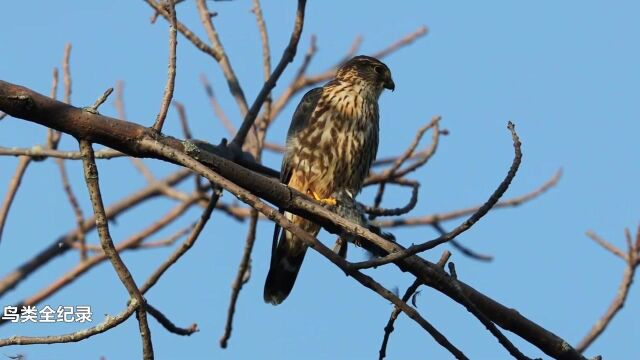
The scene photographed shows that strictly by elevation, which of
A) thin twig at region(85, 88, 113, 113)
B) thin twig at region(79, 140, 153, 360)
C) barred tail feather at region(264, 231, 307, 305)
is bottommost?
thin twig at region(79, 140, 153, 360)

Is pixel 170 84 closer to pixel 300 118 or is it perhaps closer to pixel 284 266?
pixel 284 266

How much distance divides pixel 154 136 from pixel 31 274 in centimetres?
228

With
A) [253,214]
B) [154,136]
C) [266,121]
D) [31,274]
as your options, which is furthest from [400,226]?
[154,136]

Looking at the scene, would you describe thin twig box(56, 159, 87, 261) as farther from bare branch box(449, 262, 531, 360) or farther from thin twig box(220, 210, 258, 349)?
bare branch box(449, 262, 531, 360)

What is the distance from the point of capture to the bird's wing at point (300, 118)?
5.16m

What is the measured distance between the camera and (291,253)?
5.11m

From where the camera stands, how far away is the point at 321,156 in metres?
5.11

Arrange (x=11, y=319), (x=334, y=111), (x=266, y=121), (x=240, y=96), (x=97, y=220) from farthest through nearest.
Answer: (x=334, y=111) → (x=266, y=121) → (x=240, y=96) → (x=11, y=319) → (x=97, y=220)

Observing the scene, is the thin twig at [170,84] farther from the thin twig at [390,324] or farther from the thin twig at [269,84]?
the thin twig at [269,84]

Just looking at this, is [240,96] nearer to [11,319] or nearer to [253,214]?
[253,214]

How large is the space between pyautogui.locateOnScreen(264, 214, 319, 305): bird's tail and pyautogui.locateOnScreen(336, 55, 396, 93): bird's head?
3.31ft

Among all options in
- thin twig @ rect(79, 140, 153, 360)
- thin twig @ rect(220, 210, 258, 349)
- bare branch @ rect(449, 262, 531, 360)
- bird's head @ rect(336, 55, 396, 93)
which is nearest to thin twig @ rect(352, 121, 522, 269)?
bare branch @ rect(449, 262, 531, 360)

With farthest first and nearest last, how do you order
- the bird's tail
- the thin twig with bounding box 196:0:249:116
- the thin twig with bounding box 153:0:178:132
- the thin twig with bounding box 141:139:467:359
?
1. the bird's tail
2. the thin twig with bounding box 196:0:249:116
3. the thin twig with bounding box 153:0:178:132
4. the thin twig with bounding box 141:139:467:359

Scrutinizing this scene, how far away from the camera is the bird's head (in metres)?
5.64
